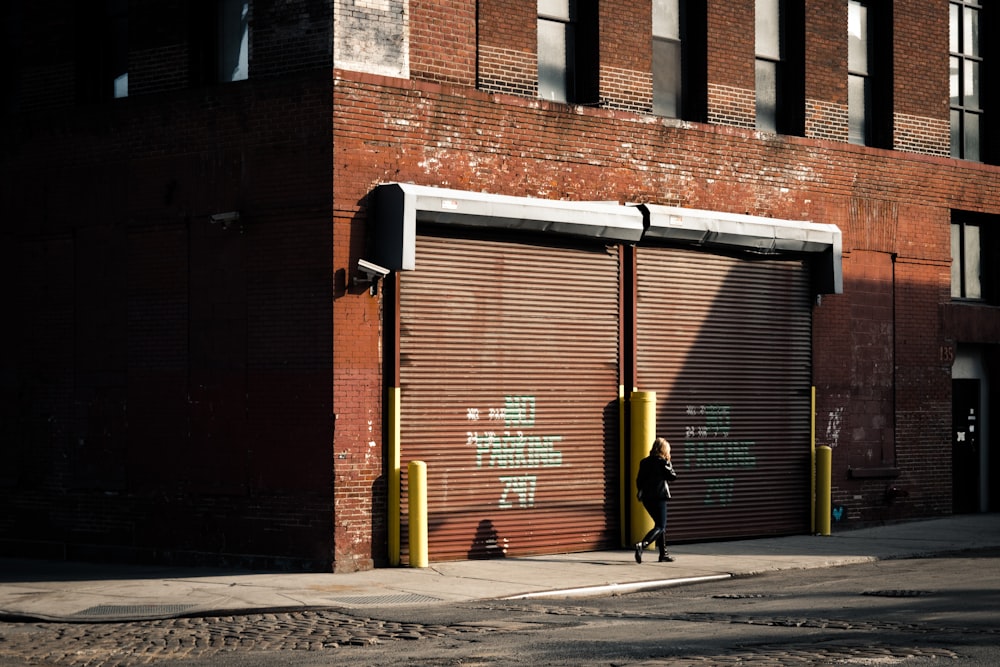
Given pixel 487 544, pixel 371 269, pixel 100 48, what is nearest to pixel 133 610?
pixel 371 269

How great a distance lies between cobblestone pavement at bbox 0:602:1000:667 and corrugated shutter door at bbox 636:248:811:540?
6.93m

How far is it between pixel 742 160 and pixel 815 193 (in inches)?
61.1

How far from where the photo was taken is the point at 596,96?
2041 cm

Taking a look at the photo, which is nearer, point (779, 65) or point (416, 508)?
point (416, 508)

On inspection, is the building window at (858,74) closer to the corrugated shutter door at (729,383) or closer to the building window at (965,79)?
the building window at (965,79)

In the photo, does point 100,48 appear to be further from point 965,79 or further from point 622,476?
point 965,79

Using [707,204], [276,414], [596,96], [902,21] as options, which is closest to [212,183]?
[276,414]

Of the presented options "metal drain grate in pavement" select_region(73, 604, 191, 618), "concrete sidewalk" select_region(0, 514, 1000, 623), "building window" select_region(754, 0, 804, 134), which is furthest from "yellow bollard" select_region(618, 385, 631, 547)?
"metal drain grate in pavement" select_region(73, 604, 191, 618)

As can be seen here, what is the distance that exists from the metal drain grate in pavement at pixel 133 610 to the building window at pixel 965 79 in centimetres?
1677

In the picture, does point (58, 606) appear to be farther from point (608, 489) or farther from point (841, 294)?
point (841, 294)

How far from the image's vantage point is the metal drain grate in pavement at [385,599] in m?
14.7

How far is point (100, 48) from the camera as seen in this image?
2047 centimetres

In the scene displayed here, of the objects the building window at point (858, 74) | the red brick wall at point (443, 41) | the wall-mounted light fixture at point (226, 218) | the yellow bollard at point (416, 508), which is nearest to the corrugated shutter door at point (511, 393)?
the yellow bollard at point (416, 508)

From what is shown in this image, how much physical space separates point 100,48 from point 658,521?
9.91m
